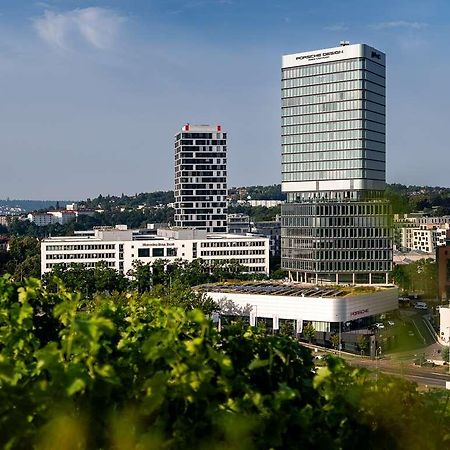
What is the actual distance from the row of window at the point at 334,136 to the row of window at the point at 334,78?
306 centimetres

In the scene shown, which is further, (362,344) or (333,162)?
(333,162)

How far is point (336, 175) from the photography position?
45.5m

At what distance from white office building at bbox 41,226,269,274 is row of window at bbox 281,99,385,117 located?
10435 millimetres

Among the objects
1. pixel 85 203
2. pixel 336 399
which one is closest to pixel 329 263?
pixel 336 399

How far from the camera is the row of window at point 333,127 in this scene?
149 ft

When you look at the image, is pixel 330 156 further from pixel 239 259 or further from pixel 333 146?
pixel 239 259

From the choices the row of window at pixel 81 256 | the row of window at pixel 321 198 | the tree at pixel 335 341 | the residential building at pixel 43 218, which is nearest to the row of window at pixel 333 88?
the row of window at pixel 321 198

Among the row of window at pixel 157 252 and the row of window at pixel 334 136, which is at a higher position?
the row of window at pixel 334 136

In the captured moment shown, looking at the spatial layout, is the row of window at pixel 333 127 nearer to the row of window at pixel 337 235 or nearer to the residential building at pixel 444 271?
the row of window at pixel 337 235

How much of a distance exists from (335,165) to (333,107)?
138 inches

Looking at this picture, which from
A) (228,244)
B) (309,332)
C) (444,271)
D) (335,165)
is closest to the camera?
(309,332)

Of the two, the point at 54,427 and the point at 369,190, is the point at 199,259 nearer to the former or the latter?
the point at 369,190

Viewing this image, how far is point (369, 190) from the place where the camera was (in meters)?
44.2

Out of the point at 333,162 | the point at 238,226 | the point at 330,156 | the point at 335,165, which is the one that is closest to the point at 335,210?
the point at 335,165
